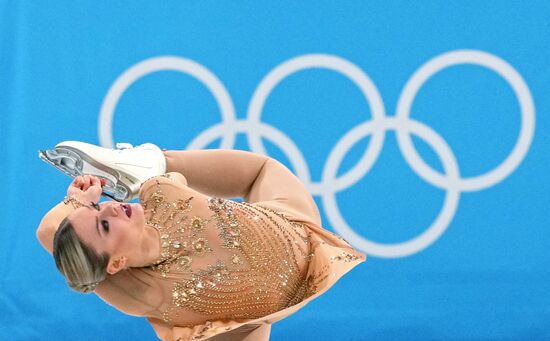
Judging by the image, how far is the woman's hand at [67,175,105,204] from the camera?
109 inches

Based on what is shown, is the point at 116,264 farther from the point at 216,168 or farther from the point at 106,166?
the point at 216,168

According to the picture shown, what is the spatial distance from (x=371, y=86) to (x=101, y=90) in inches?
52.2

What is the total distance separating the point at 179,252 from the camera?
2.80 metres

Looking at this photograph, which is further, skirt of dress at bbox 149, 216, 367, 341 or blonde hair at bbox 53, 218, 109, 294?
skirt of dress at bbox 149, 216, 367, 341

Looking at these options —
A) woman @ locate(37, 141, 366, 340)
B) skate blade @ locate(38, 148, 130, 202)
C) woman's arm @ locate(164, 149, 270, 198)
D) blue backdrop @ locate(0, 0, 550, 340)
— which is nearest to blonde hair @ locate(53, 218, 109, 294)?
woman @ locate(37, 141, 366, 340)

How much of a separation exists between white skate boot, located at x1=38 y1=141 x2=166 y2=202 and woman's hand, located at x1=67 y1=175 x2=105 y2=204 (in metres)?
0.11

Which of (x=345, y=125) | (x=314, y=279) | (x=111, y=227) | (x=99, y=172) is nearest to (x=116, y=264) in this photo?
(x=111, y=227)

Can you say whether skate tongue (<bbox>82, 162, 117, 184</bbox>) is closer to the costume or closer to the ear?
the costume

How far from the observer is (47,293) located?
14.0 feet

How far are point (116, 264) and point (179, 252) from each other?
0.73 ft

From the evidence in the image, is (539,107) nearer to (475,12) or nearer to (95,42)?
(475,12)

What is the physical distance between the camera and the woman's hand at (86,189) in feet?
9.12

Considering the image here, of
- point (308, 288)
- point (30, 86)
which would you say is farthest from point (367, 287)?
point (30, 86)

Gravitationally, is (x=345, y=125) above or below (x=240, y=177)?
above
